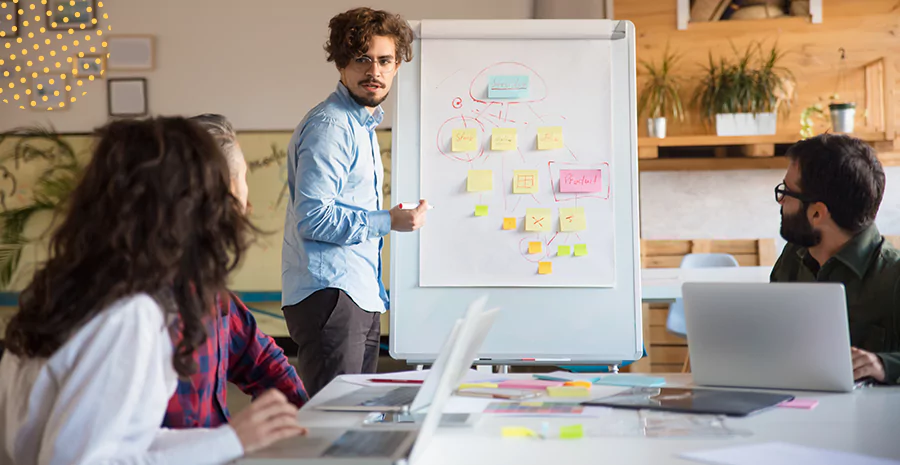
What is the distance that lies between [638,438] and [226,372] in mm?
687

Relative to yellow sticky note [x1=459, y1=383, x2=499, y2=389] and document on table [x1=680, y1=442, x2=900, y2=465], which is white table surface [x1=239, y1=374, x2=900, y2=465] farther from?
yellow sticky note [x1=459, y1=383, x2=499, y2=389]

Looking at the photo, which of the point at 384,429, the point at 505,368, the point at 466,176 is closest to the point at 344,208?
the point at 466,176

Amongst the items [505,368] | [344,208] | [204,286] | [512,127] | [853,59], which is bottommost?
[505,368]

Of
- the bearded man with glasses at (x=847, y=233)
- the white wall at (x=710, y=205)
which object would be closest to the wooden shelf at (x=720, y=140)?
the white wall at (x=710, y=205)

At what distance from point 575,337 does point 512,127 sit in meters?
0.69

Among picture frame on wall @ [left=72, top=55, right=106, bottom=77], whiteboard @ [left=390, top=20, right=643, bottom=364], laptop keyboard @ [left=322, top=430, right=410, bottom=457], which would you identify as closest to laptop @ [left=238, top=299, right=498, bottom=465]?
laptop keyboard @ [left=322, top=430, right=410, bottom=457]

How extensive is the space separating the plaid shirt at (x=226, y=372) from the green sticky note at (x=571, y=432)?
51 centimetres

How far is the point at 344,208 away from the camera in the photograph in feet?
7.43

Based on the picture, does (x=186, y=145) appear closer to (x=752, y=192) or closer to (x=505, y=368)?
(x=505, y=368)

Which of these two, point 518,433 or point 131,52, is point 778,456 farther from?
point 131,52

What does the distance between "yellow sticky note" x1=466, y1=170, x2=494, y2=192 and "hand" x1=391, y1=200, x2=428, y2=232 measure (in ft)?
1.12

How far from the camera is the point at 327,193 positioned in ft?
7.39

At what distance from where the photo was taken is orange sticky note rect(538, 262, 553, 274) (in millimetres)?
2699

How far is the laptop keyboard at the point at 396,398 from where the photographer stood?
1.44m
